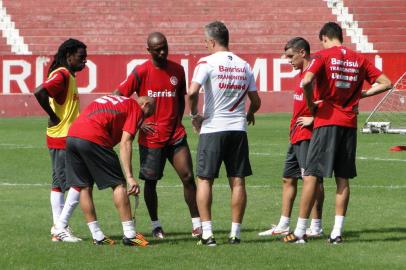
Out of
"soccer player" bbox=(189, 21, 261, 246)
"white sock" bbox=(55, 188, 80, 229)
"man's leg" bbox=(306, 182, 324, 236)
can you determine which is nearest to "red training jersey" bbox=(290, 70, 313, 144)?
"man's leg" bbox=(306, 182, 324, 236)

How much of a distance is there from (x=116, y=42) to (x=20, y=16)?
12.5 ft

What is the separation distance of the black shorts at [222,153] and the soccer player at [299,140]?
2.44 ft

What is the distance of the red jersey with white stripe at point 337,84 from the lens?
10.6 m

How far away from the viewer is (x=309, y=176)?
10.8 meters

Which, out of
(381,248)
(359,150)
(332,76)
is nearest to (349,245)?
(381,248)

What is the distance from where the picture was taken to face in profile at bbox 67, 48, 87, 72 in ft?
37.2

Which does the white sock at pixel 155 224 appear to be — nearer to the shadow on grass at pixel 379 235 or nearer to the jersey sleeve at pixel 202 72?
the jersey sleeve at pixel 202 72

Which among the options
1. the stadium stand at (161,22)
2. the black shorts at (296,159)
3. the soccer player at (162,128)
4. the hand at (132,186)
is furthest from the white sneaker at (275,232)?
the stadium stand at (161,22)

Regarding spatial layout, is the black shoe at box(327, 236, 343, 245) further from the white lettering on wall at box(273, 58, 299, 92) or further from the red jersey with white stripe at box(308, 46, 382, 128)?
the white lettering on wall at box(273, 58, 299, 92)

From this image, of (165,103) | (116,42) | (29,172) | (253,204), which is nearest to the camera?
(165,103)

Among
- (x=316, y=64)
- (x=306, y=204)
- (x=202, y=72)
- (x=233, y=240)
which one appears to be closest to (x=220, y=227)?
(x=233, y=240)

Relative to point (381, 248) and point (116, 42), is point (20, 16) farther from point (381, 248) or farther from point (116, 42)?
point (381, 248)

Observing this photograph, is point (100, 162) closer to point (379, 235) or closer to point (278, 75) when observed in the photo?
point (379, 235)

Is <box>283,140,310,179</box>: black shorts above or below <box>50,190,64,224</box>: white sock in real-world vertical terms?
above
